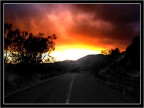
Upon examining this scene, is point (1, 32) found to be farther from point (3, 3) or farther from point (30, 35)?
point (30, 35)

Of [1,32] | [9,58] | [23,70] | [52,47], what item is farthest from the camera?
[52,47]

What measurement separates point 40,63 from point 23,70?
6.69m

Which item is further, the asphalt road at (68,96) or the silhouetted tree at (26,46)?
the silhouetted tree at (26,46)

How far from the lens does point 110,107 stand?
12617 millimetres

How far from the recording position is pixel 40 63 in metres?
57.4

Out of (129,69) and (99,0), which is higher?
(99,0)

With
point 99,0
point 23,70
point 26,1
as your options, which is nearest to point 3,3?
point 26,1

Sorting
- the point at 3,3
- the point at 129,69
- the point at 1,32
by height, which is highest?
the point at 3,3

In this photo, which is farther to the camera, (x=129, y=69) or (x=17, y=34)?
(x=129, y=69)

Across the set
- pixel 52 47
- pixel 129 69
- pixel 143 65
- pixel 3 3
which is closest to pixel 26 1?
pixel 3 3

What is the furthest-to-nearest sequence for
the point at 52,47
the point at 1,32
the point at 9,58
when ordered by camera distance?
the point at 52,47, the point at 9,58, the point at 1,32

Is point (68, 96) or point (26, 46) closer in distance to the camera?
point (68, 96)

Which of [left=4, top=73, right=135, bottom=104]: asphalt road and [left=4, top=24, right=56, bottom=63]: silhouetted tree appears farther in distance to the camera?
[left=4, top=24, right=56, bottom=63]: silhouetted tree

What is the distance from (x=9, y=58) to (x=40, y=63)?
1318 centimetres
